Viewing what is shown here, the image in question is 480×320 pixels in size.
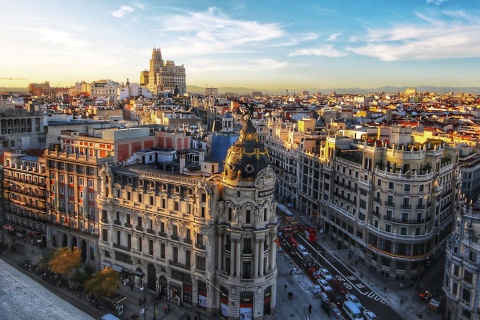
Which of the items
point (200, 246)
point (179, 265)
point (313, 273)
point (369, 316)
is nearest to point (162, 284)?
point (179, 265)

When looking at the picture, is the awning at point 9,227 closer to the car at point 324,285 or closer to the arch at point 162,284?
the arch at point 162,284

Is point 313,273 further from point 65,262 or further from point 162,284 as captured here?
point 65,262

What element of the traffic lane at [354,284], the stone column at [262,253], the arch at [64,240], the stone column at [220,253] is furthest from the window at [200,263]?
the arch at [64,240]

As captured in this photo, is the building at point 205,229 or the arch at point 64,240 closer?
the building at point 205,229

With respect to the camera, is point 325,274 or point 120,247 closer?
point 120,247

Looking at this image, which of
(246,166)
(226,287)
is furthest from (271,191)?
(226,287)

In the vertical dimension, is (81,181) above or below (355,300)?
above
